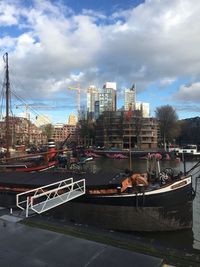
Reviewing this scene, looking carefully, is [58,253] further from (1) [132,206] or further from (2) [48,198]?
(1) [132,206]

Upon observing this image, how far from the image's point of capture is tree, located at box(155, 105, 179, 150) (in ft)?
400

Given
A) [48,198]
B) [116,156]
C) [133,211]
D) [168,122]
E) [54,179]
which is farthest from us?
[168,122]

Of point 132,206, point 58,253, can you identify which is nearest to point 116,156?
point 132,206

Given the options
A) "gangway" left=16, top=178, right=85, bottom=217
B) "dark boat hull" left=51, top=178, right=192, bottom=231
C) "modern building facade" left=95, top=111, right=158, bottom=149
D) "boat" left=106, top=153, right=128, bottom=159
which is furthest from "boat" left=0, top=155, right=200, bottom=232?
"modern building facade" left=95, top=111, right=158, bottom=149

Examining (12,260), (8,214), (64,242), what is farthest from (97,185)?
(12,260)

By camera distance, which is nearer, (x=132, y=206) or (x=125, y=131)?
(x=132, y=206)

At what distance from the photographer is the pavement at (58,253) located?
22.7 feet

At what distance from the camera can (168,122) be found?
122m

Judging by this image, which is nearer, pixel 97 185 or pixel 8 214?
pixel 8 214

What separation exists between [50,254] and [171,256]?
9.12ft

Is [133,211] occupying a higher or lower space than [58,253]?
lower

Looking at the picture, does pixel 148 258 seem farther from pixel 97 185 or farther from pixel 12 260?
pixel 97 185

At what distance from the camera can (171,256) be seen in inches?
281

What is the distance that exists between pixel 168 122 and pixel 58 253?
118 m
